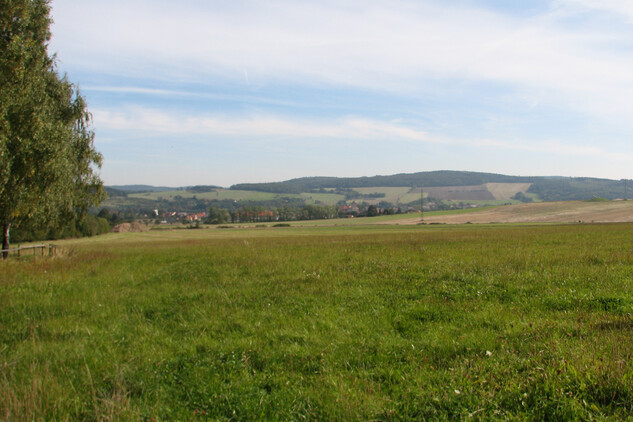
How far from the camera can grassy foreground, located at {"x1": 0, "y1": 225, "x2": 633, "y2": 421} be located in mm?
4941

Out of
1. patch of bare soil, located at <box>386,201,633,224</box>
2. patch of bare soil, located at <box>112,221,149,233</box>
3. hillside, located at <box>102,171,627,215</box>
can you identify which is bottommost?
patch of bare soil, located at <box>112,221,149,233</box>

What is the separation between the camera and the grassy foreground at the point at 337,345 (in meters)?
4.94

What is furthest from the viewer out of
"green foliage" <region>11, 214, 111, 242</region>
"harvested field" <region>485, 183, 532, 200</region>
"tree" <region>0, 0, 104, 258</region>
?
"harvested field" <region>485, 183, 532, 200</region>

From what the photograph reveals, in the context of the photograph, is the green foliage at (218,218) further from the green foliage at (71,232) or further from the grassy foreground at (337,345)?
the grassy foreground at (337,345)

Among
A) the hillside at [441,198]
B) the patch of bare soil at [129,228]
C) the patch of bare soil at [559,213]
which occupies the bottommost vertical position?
the patch of bare soil at [129,228]

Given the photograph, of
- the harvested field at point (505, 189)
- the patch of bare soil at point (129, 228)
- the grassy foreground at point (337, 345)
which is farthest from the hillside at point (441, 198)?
the grassy foreground at point (337, 345)

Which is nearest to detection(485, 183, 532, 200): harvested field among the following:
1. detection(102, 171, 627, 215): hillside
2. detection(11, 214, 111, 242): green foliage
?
detection(102, 171, 627, 215): hillside

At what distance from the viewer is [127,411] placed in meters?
5.06

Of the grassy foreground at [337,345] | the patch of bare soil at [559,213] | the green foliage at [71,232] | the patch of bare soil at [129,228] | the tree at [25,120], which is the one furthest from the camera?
the patch of bare soil at [129,228]

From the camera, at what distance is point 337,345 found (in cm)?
694

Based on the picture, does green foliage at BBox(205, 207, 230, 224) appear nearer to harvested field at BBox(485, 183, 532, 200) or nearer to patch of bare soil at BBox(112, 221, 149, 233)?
patch of bare soil at BBox(112, 221, 149, 233)

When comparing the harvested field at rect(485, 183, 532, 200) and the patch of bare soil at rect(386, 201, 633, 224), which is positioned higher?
the harvested field at rect(485, 183, 532, 200)

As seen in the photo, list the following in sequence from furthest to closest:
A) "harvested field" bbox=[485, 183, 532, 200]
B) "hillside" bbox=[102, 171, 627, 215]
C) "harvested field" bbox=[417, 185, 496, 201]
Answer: "harvested field" bbox=[485, 183, 532, 200], "harvested field" bbox=[417, 185, 496, 201], "hillside" bbox=[102, 171, 627, 215]

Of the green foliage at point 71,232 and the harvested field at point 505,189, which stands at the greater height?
the harvested field at point 505,189
